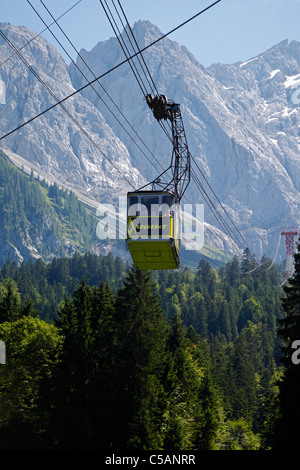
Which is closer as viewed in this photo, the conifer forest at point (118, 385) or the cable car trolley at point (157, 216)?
the cable car trolley at point (157, 216)

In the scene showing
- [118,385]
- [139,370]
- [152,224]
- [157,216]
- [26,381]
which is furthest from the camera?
[26,381]

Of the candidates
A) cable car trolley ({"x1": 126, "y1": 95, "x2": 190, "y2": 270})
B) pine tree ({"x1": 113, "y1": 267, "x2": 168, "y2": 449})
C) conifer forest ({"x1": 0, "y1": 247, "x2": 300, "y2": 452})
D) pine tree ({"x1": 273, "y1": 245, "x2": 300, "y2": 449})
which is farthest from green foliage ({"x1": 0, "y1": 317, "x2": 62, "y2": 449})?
cable car trolley ({"x1": 126, "y1": 95, "x2": 190, "y2": 270})

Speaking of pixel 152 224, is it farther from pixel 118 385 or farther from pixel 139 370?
pixel 118 385

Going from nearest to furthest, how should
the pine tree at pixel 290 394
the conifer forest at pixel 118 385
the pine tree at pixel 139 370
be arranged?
the pine tree at pixel 290 394 → the conifer forest at pixel 118 385 → the pine tree at pixel 139 370

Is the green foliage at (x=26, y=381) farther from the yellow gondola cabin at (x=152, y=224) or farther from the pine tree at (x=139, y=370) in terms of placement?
the yellow gondola cabin at (x=152, y=224)

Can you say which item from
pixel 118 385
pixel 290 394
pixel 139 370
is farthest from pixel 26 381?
pixel 290 394

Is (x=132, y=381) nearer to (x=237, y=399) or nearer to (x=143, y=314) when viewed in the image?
(x=143, y=314)

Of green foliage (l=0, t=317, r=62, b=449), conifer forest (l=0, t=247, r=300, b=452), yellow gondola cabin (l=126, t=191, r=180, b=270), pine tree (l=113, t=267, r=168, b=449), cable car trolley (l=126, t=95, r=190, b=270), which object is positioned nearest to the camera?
cable car trolley (l=126, t=95, r=190, b=270)

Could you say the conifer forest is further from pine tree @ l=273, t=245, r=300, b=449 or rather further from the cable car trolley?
the cable car trolley

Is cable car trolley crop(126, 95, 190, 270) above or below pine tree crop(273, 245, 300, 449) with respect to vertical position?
above

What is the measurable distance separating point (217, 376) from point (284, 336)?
54.9m

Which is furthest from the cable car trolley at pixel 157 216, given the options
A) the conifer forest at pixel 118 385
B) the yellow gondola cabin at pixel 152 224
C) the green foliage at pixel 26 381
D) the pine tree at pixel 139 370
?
the green foliage at pixel 26 381

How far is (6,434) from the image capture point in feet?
213
